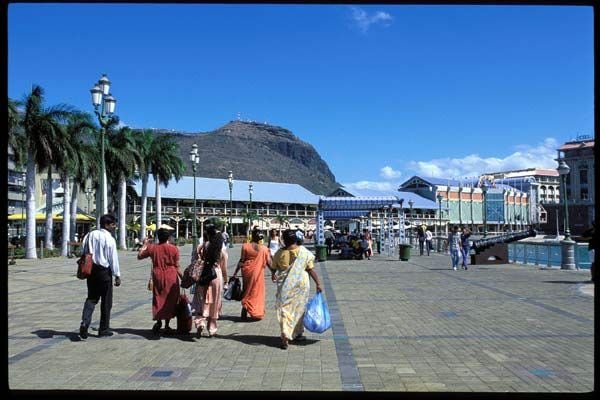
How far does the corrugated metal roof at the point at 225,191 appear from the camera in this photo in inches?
3125

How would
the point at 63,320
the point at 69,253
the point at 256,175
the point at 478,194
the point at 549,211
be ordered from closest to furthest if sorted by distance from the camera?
the point at 63,320 < the point at 69,253 < the point at 549,211 < the point at 478,194 < the point at 256,175

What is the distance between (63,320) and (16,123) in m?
22.6

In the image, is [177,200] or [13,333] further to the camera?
[177,200]

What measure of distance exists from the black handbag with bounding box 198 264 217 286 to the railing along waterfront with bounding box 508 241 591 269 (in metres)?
16.7

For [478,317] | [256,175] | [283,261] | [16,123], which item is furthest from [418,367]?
[256,175]

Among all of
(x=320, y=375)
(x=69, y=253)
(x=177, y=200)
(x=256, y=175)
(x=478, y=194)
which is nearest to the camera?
(x=320, y=375)

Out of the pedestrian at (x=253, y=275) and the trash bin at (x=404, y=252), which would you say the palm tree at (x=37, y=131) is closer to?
the trash bin at (x=404, y=252)

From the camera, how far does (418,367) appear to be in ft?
21.2

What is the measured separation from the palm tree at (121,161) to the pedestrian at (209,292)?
39.5 m

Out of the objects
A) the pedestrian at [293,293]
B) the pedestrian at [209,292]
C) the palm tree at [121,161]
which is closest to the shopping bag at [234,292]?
the pedestrian at [209,292]

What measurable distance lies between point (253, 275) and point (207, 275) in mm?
1300

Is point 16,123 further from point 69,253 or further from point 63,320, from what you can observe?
point 63,320

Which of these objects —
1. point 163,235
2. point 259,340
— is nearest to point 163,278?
point 163,235

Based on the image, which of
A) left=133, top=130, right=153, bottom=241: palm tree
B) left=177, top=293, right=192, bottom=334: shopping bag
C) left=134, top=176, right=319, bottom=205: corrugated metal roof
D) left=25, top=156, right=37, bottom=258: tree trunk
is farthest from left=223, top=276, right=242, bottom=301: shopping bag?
left=134, top=176, right=319, bottom=205: corrugated metal roof
